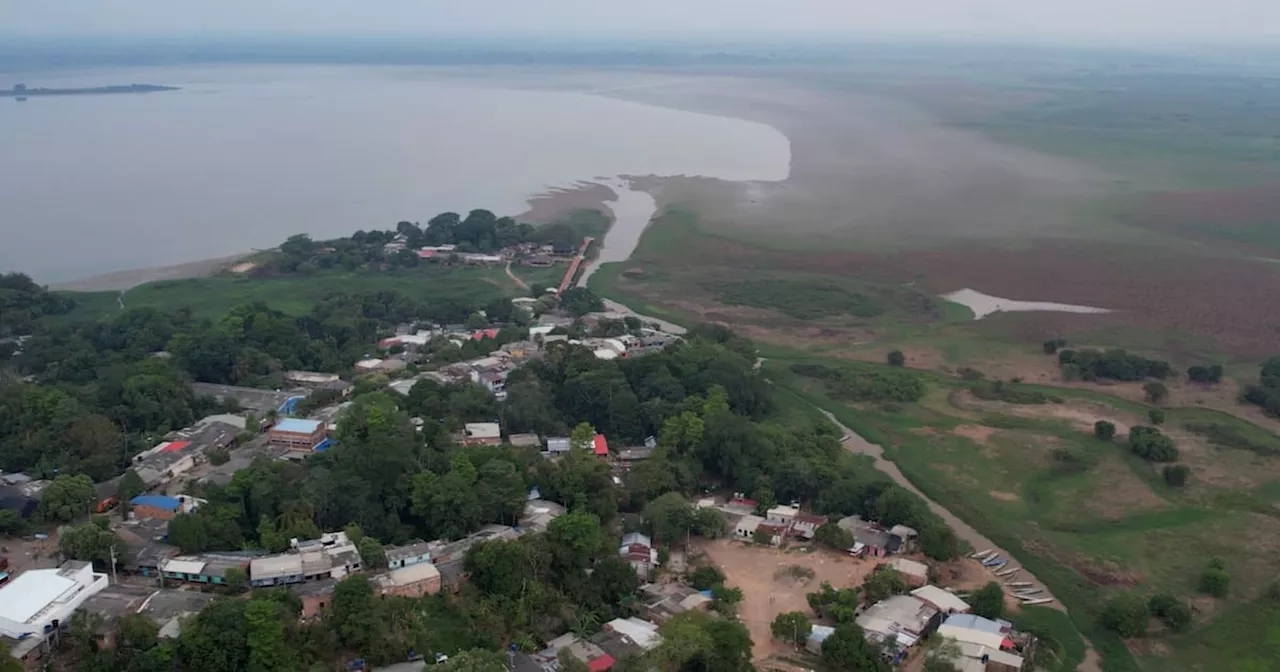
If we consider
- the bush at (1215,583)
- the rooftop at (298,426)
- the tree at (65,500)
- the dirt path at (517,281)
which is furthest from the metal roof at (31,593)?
the dirt path at (517,281)

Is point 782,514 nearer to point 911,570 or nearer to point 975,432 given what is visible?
point 911,570

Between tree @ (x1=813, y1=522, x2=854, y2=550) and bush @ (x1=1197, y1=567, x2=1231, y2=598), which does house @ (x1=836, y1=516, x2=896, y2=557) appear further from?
bush @ (x1=1197, y1=567, x2=1231, y2=598)

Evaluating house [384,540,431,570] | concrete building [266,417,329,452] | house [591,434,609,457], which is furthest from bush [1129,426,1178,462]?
concrete building [266,417,329,452]

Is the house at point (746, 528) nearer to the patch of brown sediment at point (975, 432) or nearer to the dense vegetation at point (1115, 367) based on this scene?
the patch of brown sediment at point (975, 432)

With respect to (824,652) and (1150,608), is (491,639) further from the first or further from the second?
(1150,608)

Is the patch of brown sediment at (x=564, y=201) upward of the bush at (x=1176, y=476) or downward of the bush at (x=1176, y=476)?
upward
